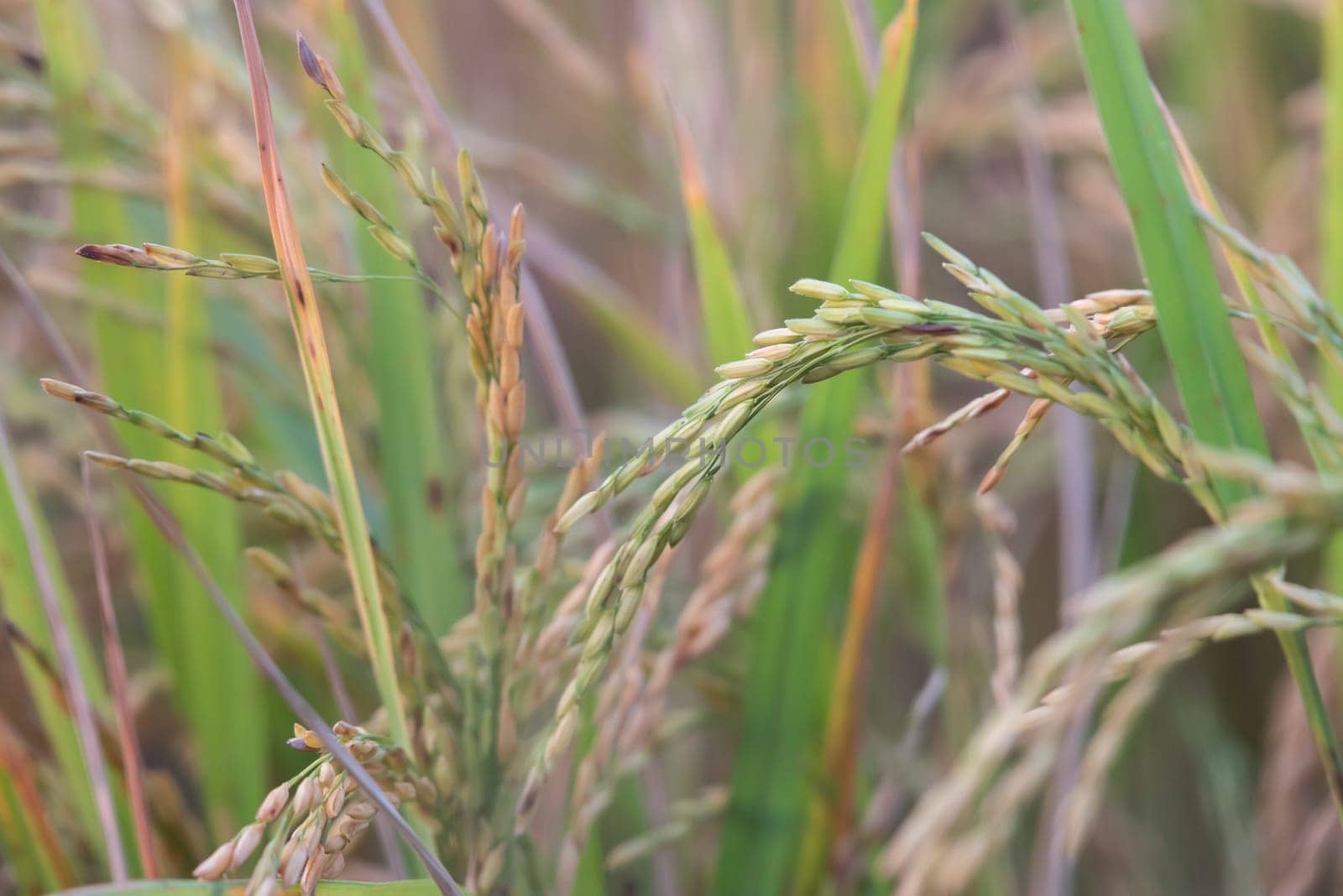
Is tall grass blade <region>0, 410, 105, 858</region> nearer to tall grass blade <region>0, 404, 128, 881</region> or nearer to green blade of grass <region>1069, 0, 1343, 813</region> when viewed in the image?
tall grass blade <region>0, 404, 128, 881</region>

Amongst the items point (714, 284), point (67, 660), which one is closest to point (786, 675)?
point (714, 284)

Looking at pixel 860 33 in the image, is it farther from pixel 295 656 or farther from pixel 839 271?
pixel 295 656

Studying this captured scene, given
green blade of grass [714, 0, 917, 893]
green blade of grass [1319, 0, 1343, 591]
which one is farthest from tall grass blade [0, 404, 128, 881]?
green blade of grass [1319, 0, 1343, 591]

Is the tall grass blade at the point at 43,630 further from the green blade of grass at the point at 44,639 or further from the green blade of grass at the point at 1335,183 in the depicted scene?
the green blade of grass at the point at 1335,183

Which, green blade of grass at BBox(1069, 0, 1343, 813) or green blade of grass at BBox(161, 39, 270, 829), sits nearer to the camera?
green blade of grass at BBox(1069, 0, 1343, 813)

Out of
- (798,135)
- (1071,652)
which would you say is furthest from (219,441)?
(798,135)

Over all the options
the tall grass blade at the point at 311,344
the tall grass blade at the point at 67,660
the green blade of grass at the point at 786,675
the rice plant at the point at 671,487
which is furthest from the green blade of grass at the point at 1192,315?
the tall grass blade at the point at 67,660

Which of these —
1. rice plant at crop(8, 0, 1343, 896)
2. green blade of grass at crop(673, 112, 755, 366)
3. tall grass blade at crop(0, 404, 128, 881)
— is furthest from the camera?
green blade of grass at crop(673, 112, 755, 366)
